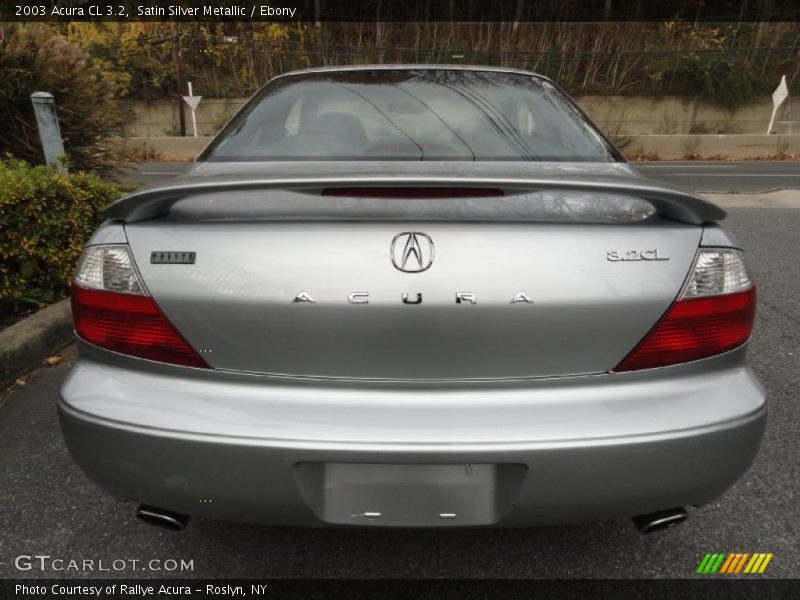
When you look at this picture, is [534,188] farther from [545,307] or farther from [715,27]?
[715,27]

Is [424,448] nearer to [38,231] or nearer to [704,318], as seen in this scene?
[704,318]

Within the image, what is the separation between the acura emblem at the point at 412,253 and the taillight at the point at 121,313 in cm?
52

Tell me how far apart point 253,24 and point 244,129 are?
22756 mm

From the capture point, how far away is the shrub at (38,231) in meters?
3.12

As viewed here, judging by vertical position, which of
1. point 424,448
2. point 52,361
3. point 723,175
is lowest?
point 723,175

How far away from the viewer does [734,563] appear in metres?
1.69

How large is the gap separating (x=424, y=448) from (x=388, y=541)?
712 millimetres

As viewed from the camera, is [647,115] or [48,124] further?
[647,115]

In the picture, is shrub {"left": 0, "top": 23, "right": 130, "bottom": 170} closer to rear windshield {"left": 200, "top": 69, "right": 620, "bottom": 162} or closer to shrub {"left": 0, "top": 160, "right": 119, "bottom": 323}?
shrub {"left": 0, "top": 160, "right": 119, "bottom": 323}

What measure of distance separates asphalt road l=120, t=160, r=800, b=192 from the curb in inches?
230

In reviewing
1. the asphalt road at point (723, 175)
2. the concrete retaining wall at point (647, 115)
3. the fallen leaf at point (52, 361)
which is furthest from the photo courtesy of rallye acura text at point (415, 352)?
the concrete retaining wall at point (647, 115)

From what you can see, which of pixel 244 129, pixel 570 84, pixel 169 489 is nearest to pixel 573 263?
pixel 169 489

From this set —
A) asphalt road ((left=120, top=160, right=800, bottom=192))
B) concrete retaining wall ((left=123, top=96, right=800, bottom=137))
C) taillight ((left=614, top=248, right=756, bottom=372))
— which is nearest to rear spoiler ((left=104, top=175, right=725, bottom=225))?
taillight ((left=614, top=248, right=756, bottom=372))

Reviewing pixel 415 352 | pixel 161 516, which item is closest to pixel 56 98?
pixel 161 516
